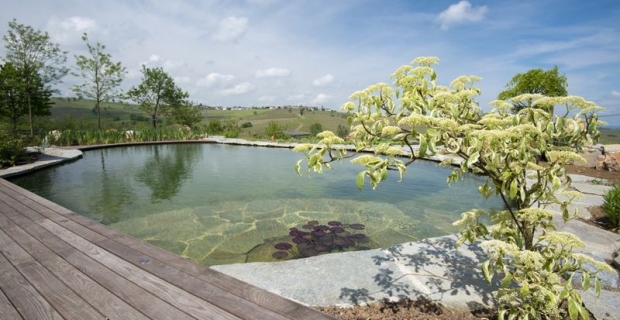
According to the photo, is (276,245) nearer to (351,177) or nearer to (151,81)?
(351,177)

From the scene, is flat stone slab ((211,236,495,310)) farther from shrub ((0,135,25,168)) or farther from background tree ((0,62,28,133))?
background tree ((0,62,28,133))

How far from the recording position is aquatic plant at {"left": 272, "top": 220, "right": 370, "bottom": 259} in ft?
14.3

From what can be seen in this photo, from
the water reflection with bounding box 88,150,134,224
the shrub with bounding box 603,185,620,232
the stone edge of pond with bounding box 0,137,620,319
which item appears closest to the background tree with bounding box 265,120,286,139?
the water reflection with bounding box 88,150,134,224

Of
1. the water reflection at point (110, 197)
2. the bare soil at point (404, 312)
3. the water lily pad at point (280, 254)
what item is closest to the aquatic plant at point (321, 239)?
the water lily pad at point (280, 254)

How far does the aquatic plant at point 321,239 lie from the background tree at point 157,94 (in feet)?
97.0

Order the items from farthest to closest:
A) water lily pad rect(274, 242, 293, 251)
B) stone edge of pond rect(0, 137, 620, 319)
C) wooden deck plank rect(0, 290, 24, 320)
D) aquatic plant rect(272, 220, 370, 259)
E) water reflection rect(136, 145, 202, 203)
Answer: water reflection rect(136, 145, 202, 203), water lily pad rect(274, 242, 293, 251), aquatic plant rect(272, 220, 370, 259), stone edge of pond rect(0, 137, 620, 319), wooden deck plank rect(0, 290, 24, 320)

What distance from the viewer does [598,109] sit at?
5.59 ft

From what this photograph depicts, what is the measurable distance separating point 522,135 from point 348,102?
101cm

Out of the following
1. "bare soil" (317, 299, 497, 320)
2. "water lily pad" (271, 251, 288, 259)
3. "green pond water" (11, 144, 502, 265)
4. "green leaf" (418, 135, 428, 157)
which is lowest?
"water lily pad" (271, 251, 288, 259)

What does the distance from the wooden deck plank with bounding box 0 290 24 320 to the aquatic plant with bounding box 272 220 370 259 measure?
2.82m

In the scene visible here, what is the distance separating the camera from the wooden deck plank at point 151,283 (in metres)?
1.77

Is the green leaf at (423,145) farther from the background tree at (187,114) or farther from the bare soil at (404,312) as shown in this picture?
the background tree at (187,114)

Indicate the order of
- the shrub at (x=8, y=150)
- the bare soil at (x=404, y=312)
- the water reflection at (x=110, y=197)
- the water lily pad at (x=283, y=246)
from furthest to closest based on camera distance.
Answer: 1. the shrub at (x=8, y=150)
2. the water reflection at (x=110, y=197)
3. the water lily pad at (x=283, y=246)
4. the bare soil at (x=404, y=312)

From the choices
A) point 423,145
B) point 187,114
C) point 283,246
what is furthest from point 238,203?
point 187,114
